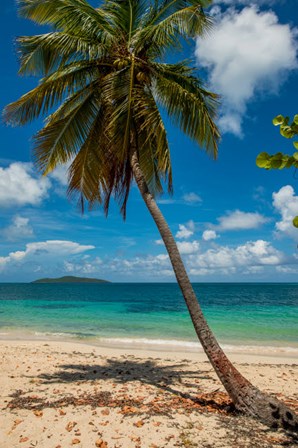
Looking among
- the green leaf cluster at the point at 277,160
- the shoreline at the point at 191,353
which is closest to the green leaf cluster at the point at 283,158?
the green leaf cluster at the point at 277,160

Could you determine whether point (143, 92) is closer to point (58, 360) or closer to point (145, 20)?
point (145, 20)

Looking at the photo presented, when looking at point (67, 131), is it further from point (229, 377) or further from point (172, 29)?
point (229, 377)

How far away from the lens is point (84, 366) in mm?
10562

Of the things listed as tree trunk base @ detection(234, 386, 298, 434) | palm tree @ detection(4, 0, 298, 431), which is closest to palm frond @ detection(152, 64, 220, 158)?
palm tree @ detection(4, 0, 298, 431)

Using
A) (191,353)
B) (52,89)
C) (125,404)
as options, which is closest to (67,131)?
(52,89)

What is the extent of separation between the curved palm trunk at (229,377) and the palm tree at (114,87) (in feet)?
0.83

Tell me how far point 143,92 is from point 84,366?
25.6 feet

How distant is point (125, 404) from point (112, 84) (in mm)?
6503

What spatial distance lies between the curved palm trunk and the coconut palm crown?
177 centimetres

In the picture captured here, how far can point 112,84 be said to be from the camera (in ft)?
25.3

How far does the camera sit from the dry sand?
535 cm

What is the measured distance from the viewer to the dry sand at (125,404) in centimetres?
535

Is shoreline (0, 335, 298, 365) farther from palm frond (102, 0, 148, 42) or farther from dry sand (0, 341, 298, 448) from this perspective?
palm frond (102, 0, 148, 42)

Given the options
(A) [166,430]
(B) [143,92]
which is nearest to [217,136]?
(B) [143,92]
